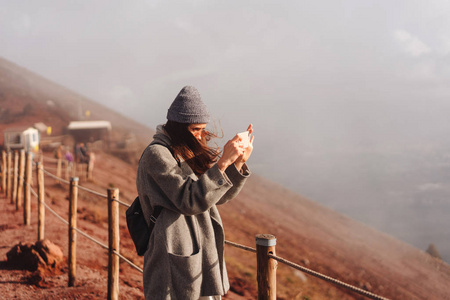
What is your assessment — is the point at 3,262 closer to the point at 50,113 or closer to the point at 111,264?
the point at 111,264

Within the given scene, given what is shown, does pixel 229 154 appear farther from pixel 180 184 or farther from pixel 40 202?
pixel 40 202

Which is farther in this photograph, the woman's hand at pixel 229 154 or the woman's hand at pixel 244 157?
the woman's hand at pixel 244 157

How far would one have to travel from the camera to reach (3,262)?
5270 millimetres

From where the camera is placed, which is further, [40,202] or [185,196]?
[40,202]

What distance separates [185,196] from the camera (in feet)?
5.10

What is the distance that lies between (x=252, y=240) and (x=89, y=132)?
16.4 metres

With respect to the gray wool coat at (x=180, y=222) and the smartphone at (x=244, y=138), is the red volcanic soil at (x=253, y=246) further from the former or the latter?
the smartphone at (x=244, y=138)

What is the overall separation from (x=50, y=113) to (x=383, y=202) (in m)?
179

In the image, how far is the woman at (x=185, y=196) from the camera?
5.23 ft

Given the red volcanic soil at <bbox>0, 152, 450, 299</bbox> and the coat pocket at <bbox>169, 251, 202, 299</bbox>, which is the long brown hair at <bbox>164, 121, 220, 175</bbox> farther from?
the red volcanic soil at <bbox>0, 152, 450, 299</bbox>

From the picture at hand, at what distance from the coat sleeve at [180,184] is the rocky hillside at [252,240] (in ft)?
10.7

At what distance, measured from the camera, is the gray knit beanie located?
1.71m

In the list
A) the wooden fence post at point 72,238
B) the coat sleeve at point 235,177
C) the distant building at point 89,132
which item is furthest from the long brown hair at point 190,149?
the distant building at point 89,132

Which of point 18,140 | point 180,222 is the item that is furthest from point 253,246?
point 180,222
